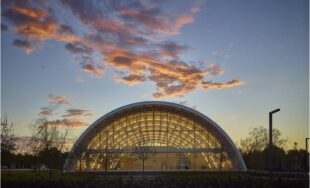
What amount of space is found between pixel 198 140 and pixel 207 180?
35.2 meters

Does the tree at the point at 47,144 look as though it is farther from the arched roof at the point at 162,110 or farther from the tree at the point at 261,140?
the tree at the point at 261,140

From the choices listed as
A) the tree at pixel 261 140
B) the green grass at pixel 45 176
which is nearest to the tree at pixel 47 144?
the green grass at pixel 45 176

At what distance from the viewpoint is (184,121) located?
210 ft

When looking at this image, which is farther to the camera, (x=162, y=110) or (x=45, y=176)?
(x=162, y=110)

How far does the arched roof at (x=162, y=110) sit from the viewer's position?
58125 mm

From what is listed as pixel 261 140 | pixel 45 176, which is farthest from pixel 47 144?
pixel 261 140

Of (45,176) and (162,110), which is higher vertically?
(162,110)

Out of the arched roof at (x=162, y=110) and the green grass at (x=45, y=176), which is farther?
the arched roof at (x=162, y=110)

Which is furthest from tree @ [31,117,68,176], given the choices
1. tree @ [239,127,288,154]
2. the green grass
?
tree @ [239,127,288,154]

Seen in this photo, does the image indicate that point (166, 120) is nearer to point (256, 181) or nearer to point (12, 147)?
point (12, 147)

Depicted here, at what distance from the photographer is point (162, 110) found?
6366 centimetres

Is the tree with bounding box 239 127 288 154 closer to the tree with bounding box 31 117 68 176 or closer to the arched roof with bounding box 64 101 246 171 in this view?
the arched roof with bounding box 64 101 246 171

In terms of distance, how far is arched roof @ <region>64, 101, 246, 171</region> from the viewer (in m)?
58.1

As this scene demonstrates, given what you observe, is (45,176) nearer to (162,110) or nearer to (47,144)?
(47,144)
